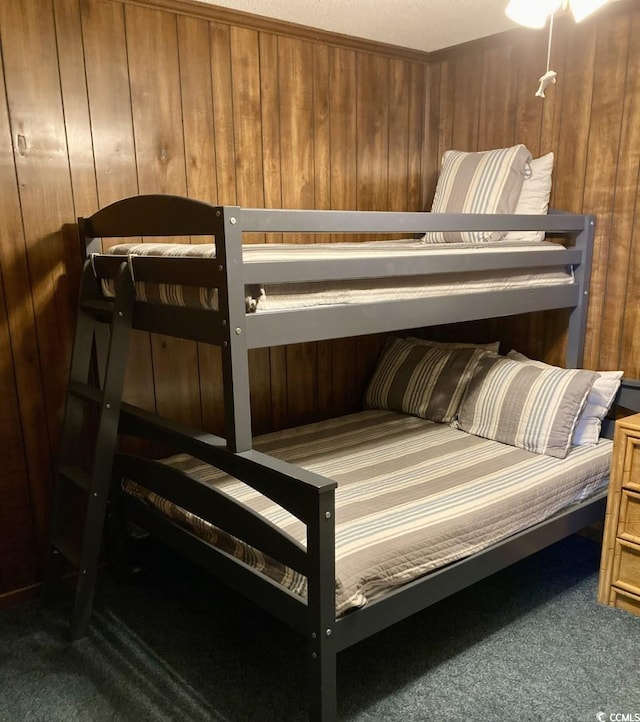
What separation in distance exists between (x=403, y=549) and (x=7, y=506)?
58.1 inches

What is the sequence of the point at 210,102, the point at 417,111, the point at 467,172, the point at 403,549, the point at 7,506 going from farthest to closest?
1. the point at 417,111
2. the point at 467,172
3. the point at 210,102
4. the point at 7,506
5. the point at 403,549

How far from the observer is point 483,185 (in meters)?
2.64

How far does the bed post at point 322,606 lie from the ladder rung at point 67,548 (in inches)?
36.1

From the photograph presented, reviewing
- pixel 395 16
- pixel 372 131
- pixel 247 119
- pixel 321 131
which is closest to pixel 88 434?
pixel 247 119

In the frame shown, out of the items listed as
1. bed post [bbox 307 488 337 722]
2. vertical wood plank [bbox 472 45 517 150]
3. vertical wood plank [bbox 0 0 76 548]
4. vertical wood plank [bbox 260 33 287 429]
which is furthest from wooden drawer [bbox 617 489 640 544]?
vertical wood plank [bbox 0 0 76 548]

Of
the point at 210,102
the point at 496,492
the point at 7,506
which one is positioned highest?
the point at 210,102

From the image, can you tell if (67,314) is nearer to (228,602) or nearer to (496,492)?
(228,602)

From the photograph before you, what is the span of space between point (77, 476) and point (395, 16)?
7.15 ft

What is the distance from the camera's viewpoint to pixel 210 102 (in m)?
2.45

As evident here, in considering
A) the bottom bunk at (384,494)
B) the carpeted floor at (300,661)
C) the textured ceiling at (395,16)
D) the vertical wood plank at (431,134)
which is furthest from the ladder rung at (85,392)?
the vertical wood plank at (431,134)

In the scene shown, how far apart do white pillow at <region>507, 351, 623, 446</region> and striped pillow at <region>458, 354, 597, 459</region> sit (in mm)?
78

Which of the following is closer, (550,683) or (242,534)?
(242,534)

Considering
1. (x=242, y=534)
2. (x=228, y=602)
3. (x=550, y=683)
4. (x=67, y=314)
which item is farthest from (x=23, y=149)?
(x=550, y=683)

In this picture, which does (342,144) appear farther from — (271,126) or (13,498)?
(13,498)
